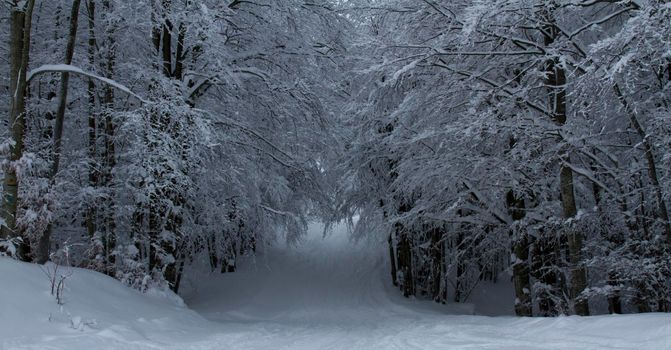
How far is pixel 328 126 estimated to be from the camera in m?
13.0

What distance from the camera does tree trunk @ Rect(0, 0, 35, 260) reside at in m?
7.66

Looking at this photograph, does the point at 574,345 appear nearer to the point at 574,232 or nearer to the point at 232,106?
the point at 574,232

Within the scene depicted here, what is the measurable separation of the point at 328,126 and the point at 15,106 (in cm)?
678

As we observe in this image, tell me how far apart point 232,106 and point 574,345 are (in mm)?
9119

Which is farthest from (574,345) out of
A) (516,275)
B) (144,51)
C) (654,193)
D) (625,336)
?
(144,51)

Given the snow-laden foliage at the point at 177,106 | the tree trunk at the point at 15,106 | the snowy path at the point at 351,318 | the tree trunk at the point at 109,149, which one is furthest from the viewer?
the tree trunk at the point at 109,149

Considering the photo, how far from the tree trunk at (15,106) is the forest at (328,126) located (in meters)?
0.03

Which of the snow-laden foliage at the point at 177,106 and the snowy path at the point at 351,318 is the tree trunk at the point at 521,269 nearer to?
the snowy path at the point at 351,318

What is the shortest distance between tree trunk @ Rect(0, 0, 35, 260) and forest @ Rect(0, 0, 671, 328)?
0.10ft

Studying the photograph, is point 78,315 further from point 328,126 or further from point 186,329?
point 328,126

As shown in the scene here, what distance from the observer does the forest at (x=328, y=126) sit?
321 inches

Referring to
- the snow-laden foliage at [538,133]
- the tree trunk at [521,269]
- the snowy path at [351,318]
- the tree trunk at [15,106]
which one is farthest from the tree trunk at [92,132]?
the tree trunk at [521,269]

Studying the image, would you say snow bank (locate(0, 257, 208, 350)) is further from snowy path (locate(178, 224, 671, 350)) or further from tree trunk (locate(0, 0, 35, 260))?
snowy path (locate(178, 224, 671, 350))

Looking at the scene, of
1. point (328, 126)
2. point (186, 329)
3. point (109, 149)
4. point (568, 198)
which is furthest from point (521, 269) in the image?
point (109, 149)
